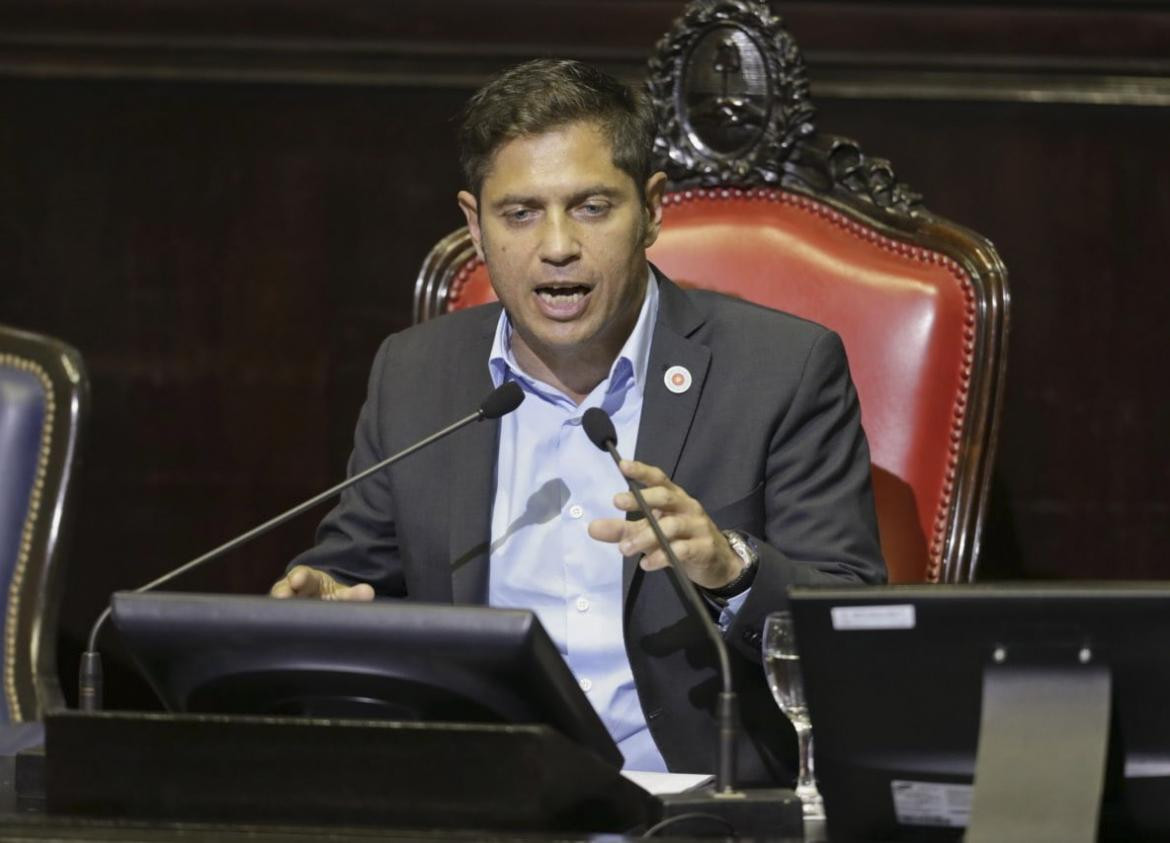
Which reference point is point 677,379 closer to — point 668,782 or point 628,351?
point 628,351

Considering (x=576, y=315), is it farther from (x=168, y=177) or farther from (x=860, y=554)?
(x=168, y=177)

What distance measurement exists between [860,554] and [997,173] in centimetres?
94

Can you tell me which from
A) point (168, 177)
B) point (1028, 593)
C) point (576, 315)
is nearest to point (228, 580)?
point (168, 177)

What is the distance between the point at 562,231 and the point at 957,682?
90 cm

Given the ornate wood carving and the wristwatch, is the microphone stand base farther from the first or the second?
the ornate wood carving

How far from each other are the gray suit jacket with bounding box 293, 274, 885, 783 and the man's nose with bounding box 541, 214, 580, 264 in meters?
0.18

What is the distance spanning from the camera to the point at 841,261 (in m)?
2.24

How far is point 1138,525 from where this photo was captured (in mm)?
2635

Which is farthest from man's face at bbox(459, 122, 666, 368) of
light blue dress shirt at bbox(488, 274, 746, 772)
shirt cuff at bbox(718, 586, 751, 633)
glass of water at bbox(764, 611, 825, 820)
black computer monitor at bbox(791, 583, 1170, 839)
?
black computer monitor at bbox(791, 583, 1170, 839)

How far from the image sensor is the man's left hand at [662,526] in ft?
4.86

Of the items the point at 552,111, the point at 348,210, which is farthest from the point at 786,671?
the point at 348,210

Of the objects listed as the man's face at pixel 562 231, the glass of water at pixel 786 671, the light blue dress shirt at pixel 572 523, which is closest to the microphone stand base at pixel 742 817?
the glass of water at pixel 786 671

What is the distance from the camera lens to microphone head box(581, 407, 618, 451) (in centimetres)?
155

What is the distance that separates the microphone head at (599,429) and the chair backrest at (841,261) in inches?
28.6
